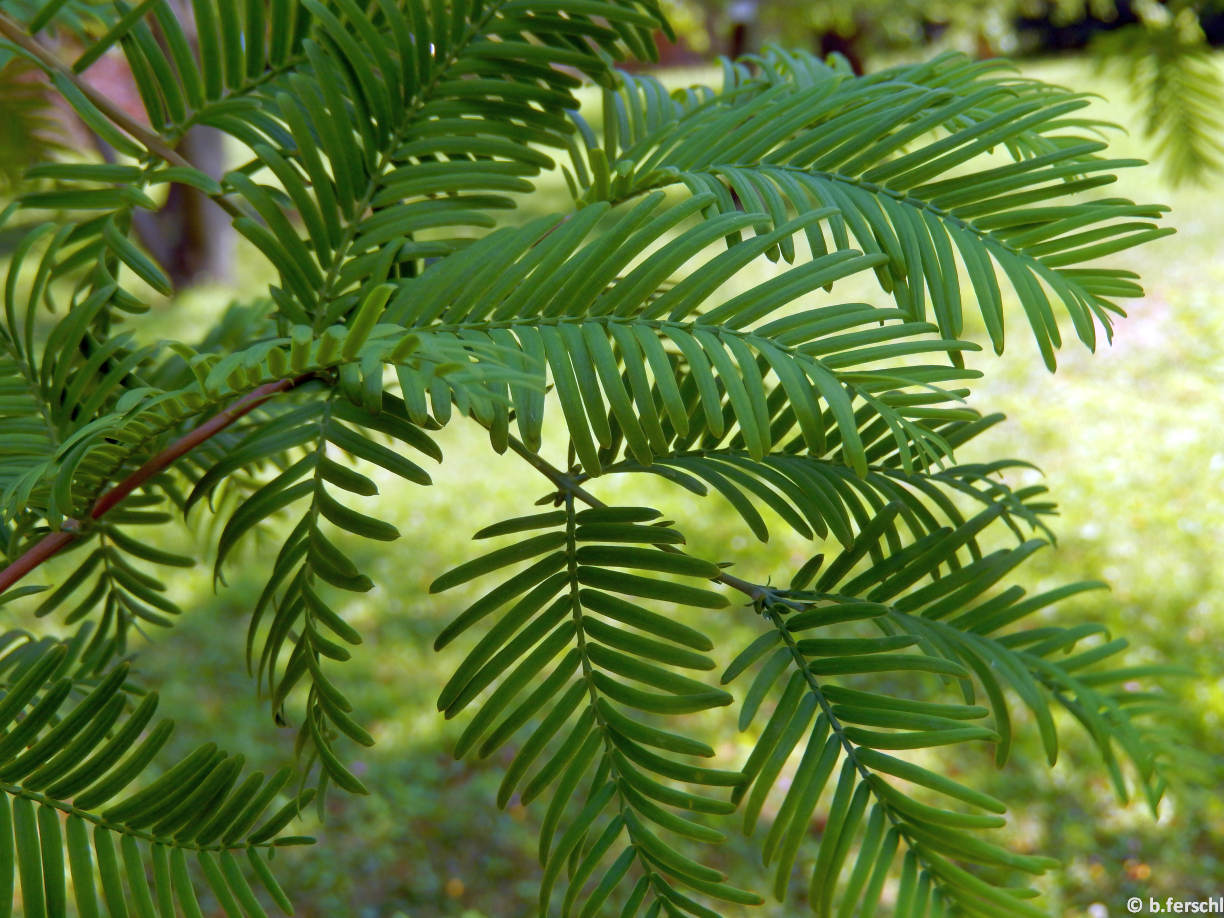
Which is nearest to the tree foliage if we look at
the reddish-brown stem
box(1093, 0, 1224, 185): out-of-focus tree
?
the reddish-brown stem

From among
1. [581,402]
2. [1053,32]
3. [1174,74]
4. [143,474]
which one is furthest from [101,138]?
[1053,32]

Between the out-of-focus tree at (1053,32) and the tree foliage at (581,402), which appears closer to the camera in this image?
the tree foliage at (581,402)

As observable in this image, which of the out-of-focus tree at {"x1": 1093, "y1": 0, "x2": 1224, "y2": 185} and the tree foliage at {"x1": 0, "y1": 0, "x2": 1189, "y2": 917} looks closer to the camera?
the tree foliage at {"x1": 0, "y1": 0, "x2": 1189, "y2": 917}

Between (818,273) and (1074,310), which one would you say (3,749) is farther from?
(1074,310)

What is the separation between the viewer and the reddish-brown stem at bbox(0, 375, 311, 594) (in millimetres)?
576

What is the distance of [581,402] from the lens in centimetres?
50

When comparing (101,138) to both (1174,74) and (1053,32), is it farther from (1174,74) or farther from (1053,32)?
(1053,32)

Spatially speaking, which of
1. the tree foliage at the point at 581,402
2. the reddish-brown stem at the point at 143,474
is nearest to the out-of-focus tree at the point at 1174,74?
the tree foliage at the point at 581,402

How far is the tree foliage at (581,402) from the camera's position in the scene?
1.68 feet

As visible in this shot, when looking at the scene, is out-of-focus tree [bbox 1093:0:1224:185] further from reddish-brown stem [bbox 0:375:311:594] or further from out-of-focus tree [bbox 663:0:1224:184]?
reddish-brown stem [bbox 0:375:311:594]

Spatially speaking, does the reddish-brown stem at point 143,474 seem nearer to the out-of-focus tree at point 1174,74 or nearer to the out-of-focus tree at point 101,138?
the out-of-focus tree at point 101,138

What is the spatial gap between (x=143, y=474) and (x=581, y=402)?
28 cm

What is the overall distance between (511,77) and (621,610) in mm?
397

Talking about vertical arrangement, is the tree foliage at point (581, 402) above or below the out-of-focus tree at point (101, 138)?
below
